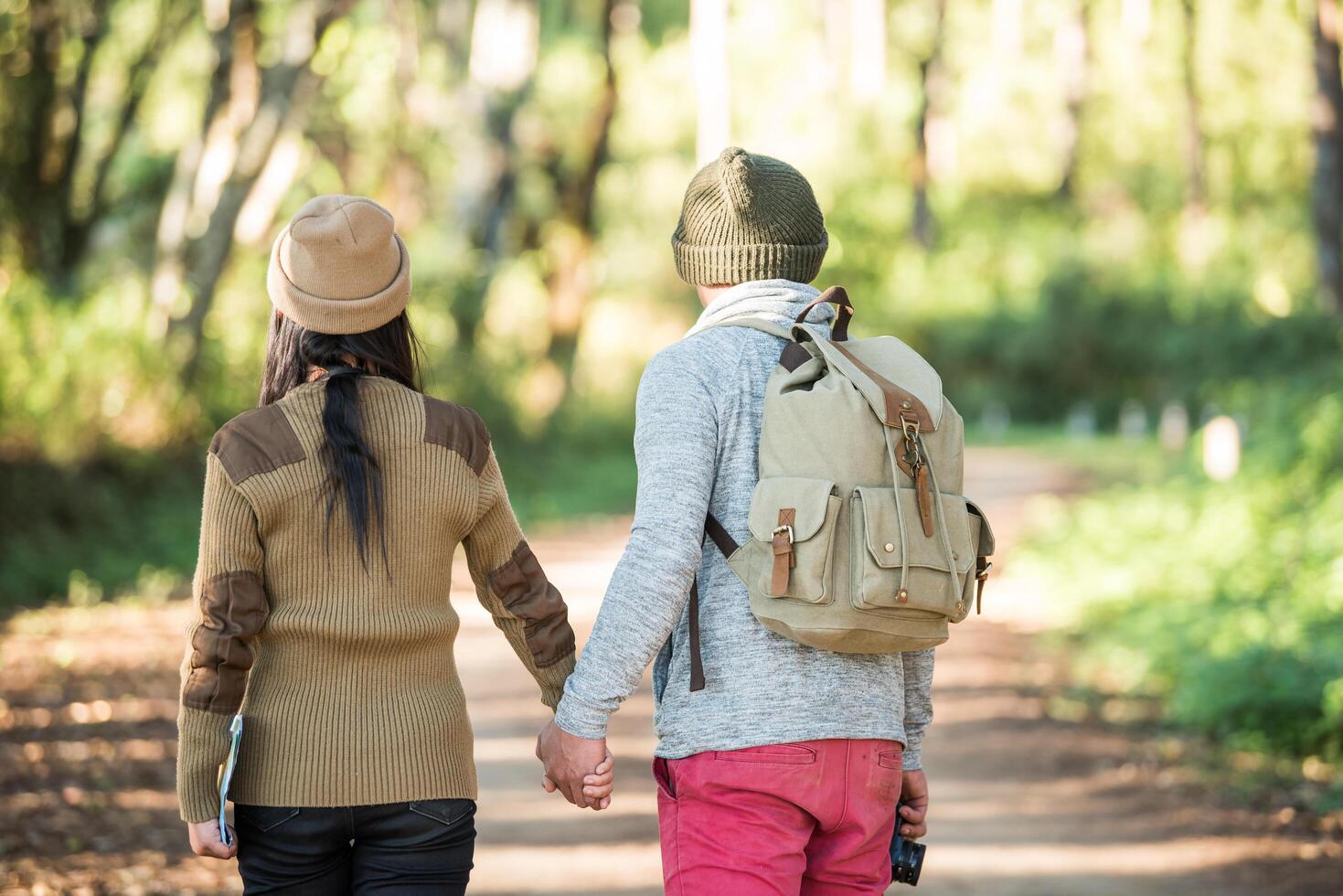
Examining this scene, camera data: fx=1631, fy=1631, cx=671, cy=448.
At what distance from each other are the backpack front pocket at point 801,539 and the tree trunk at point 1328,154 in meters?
19.8

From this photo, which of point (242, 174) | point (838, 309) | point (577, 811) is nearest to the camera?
point (838, 309)

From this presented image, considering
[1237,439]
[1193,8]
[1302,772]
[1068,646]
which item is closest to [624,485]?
[1237,439]

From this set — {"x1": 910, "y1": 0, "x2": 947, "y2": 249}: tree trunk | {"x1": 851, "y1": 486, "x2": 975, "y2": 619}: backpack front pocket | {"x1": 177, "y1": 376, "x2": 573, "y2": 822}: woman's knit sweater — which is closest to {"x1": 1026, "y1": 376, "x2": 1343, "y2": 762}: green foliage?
{"x1": 851, "y1": 486, "x2": 975, "y2": 619}: backpack front pocket

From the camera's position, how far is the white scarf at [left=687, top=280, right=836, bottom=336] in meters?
3.22

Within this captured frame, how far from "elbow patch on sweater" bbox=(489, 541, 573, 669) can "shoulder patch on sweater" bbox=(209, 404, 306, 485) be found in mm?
563

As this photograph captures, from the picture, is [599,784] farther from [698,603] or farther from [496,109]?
[496,109]

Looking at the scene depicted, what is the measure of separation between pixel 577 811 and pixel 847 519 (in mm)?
4382

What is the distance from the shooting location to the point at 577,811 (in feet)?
23.1

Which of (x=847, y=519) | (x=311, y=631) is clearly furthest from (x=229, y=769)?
(x=847, y=519)

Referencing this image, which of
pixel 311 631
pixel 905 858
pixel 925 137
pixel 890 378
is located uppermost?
pixel 925 137

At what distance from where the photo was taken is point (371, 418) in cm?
313

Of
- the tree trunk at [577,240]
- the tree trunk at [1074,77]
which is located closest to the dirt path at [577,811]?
the tree trunk at [577,240]

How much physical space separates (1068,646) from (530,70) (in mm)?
14592

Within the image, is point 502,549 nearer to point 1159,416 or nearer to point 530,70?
point 530,70
